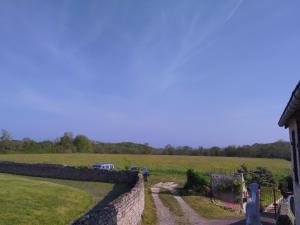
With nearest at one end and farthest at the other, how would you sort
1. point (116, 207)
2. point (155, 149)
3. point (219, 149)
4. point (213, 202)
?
point (116, 207)
point (213, 202)
point (219, 149)
point (155, 149)

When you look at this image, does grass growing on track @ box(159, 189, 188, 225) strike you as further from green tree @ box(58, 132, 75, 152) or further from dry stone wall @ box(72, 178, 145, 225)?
green tree @ box(58, 132, 75, 152)

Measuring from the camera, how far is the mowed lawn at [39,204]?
69.6ft

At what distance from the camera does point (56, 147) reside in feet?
339

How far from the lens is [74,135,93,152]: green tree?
355 feet

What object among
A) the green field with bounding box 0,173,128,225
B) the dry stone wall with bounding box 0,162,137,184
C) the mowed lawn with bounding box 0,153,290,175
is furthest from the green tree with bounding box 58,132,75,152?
the green field with bounding box 0,173,128,225

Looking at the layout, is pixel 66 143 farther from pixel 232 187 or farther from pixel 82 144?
pixel 232 187

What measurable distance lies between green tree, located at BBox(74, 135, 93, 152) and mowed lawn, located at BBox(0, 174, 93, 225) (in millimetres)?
75221

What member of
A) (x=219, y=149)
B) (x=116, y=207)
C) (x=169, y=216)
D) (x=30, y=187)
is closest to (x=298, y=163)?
(x=116, y=207)

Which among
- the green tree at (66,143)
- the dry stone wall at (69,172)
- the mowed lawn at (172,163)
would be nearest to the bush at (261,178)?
the mowed lawn at (172,163)

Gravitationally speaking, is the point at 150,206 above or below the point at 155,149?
below

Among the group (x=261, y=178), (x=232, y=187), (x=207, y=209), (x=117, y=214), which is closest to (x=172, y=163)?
(x=261, y=178)

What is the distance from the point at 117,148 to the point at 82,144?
895 cm

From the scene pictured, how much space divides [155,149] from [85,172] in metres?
65.9

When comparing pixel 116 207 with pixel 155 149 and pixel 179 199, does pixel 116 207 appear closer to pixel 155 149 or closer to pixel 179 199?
pixel 179 199
